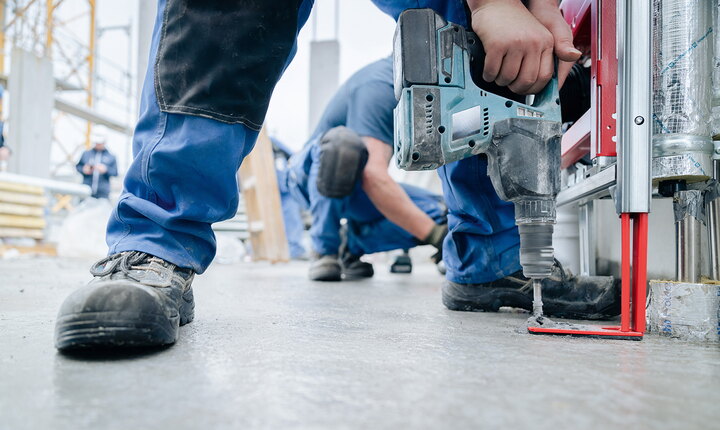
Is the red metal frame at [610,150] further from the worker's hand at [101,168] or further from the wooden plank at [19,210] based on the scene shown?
the worker's hand at [101,168]

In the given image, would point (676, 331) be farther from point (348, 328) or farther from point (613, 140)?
point (348, 328)

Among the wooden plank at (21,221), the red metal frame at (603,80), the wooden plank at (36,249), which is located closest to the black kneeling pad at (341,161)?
the red metal frame at (603,80)

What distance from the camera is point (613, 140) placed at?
89 cm

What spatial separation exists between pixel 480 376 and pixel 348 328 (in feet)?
1.26

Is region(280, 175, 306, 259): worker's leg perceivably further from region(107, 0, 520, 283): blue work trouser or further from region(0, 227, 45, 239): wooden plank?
region(107, 0, 520, 283): blue work trouser

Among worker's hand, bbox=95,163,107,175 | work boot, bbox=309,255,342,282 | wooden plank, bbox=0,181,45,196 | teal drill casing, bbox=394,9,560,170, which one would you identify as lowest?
work boot, bbox=309,255,342,282

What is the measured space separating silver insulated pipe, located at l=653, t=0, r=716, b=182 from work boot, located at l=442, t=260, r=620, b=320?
1.16 feet

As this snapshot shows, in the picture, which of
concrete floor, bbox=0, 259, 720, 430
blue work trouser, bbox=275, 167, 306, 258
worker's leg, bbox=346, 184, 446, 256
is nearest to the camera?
concrete floor, bbox=0, 259, 720, 430

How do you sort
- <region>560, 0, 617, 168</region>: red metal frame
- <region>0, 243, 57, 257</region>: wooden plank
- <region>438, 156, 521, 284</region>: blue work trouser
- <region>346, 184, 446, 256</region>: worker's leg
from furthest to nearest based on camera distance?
<region>0, 243, 57, 257</region>: wooden plank
<region>346, 184, 446, 256</region>: worker's leg
<region>438, 156, 521, 284</region>: blue work trouser
<region>560, 0, 617, 168</region>: red metal frame

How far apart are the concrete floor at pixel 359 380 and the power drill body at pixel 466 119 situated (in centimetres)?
28

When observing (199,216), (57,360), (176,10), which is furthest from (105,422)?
(176,10)

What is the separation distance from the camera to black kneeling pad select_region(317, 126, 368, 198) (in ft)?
7.10

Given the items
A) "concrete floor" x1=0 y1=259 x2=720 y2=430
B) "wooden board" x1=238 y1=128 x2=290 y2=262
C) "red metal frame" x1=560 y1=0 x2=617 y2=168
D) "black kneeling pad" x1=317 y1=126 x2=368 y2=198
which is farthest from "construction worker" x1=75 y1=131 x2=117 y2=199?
"red metal frame" x1=560 y1=0 x2=617 y2=168

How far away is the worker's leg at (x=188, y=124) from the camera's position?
0.85 m
